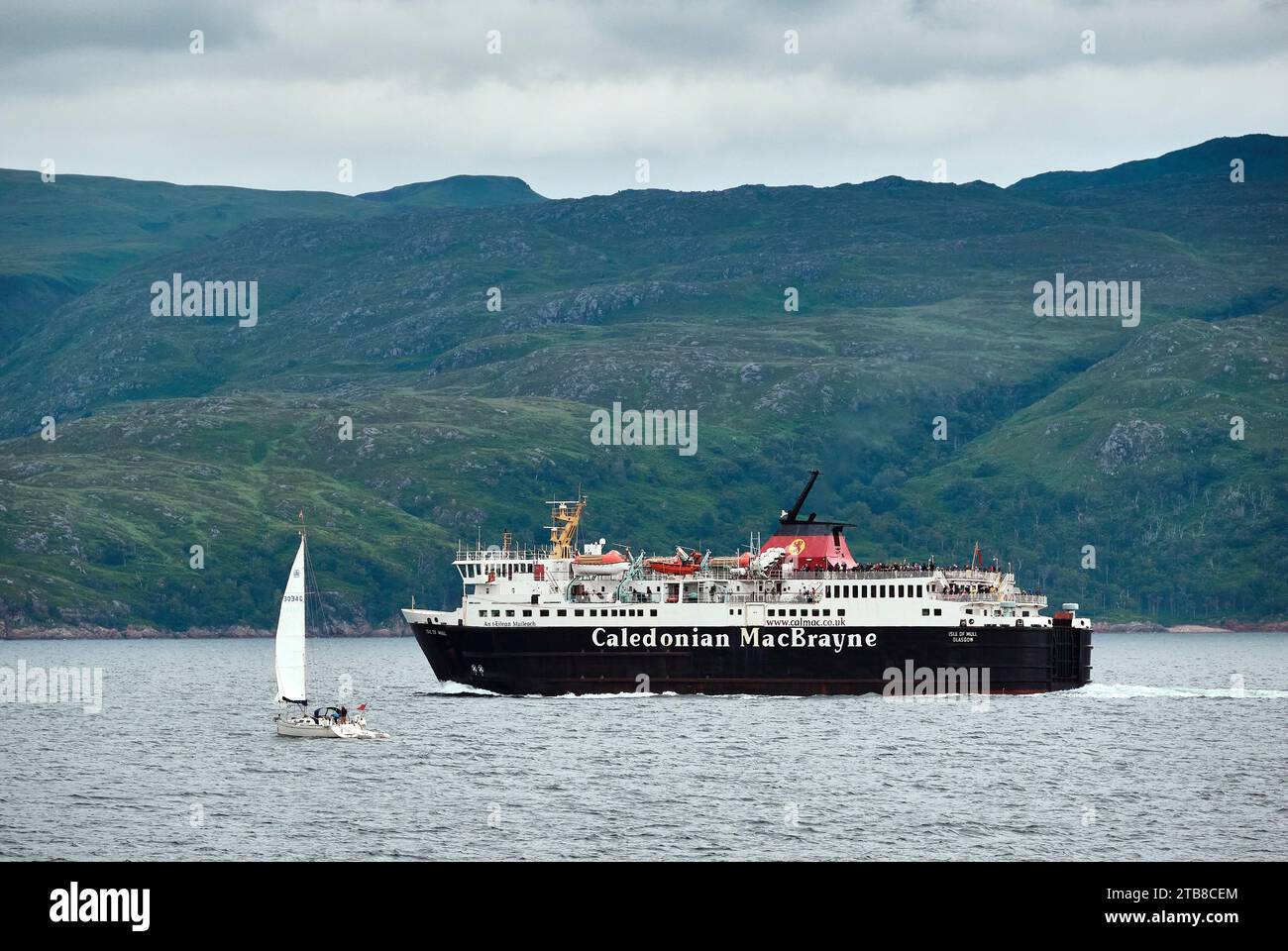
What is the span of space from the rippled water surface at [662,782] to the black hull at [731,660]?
1.50 meters

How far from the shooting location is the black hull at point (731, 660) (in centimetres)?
11750

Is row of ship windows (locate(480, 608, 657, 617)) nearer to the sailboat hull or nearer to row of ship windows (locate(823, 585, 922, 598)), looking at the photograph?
row of ship windows (locate(823, 585, 922, 598))

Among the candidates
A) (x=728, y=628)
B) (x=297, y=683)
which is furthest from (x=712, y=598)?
(x=297, y=683)

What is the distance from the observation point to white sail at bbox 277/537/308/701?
92562 mm

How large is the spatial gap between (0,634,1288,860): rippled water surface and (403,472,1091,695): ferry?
216cm

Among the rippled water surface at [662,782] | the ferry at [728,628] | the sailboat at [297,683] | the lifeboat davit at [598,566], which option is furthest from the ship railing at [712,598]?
the sailboat at [297,683]

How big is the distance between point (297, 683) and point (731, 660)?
108ft

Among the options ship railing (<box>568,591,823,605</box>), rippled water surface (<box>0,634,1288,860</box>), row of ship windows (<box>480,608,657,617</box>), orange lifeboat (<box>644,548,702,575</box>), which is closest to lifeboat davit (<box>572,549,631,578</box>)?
ship railing (<box>568,591,823,605</box>)

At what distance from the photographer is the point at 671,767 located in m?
83.8

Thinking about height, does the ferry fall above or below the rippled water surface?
above

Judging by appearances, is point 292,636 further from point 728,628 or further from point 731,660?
point 731,660

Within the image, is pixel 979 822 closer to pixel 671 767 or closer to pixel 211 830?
pixel 671 767
